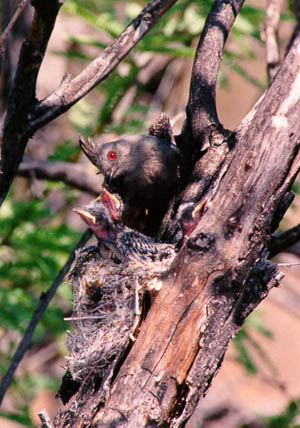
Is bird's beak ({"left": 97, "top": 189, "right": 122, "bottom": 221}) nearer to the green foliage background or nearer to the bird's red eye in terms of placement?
the bird's red eye

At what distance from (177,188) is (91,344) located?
132 cm

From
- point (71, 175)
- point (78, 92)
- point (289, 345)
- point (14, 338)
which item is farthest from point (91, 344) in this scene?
point (289, 345)

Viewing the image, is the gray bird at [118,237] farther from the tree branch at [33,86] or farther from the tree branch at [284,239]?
the tree branch at [284,239]

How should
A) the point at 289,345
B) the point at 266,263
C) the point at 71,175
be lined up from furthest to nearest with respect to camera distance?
the point at 289,345
the point at 71,175
the point at 266,263

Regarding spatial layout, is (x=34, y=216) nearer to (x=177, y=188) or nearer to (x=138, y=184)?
(x=138, y=184)

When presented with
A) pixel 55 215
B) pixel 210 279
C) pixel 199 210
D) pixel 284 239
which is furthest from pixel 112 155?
pixel 210 279

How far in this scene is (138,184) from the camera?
451 cm

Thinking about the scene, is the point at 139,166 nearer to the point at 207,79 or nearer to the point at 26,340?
the point at 207,79

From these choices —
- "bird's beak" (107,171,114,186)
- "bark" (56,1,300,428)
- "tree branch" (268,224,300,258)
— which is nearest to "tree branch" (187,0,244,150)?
"tree branch" (268,224,300,258)

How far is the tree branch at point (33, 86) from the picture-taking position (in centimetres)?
296

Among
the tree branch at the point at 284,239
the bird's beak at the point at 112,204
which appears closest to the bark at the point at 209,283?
the bird's beak at the point at 112,204

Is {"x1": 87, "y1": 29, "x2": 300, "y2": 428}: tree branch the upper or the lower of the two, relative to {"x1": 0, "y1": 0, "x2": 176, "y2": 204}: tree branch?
lower

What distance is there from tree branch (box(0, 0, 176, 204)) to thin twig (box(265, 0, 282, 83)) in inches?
66.0

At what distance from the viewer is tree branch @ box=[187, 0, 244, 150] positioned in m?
3.76
